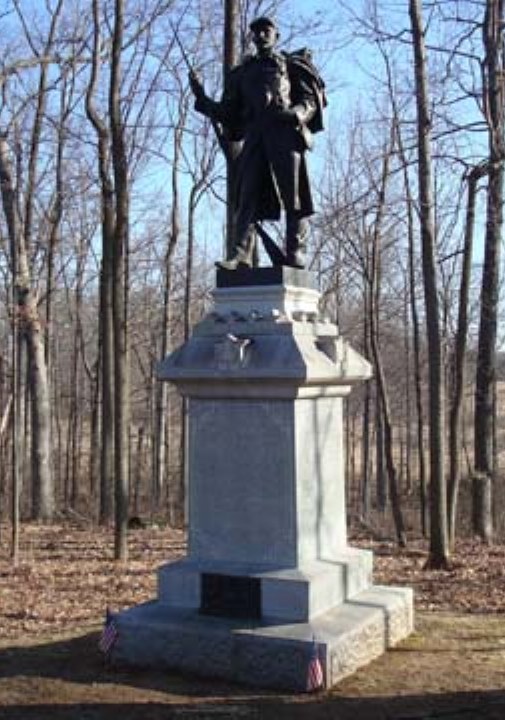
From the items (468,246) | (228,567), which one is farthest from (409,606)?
(468,246)

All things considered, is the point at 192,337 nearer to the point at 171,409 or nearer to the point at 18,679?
the point at 18,679

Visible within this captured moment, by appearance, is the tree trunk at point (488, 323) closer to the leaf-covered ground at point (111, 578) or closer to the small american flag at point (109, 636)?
the leaf-covered ground at point (111, 578)

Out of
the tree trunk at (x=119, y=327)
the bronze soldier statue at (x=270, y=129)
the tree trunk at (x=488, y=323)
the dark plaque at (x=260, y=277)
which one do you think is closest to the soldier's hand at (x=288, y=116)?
the bronze soldier statue at (x=270, y=129)

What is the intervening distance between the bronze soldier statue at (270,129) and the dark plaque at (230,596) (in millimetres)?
2134

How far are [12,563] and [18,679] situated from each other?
6.24 m

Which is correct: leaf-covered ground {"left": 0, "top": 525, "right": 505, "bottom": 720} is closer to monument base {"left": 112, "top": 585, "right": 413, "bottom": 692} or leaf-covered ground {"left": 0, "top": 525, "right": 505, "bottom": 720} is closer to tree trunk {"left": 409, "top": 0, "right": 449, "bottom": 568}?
monument base {"left": 112, "top": 585, "right": 413, "bottom": 692}

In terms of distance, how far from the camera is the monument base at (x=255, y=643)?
580 centimetres

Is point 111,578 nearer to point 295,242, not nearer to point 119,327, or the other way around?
A: point 119,327

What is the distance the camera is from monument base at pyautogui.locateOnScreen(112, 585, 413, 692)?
5.80 metres

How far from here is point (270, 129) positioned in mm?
6941

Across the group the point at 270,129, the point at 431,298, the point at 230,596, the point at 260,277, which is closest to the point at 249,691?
the point at 230,596

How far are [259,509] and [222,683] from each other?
1120 mm

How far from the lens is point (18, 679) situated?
607 centimetres

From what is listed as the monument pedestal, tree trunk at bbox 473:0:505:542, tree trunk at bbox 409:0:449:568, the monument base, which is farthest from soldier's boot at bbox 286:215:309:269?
tree trunk at bbox 473:0:505:542
